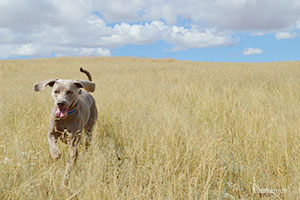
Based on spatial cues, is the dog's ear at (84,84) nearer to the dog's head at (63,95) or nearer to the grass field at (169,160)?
the dog's head at (63,95)

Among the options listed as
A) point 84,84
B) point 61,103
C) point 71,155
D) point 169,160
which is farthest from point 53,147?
point 169,160

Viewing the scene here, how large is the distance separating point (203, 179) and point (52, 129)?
1951 mm

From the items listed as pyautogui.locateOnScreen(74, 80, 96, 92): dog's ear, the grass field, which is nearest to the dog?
pyautogui.locateOnScreen(74, 80, 96, 92): dog's ear

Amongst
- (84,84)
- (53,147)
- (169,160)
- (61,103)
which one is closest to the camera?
(169,160)

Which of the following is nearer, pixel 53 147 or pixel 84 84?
pixel 53 147

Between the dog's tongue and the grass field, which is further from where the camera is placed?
the dog's tongue

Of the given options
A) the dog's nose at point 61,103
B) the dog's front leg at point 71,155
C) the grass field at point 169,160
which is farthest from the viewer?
the dog's nose at point 61,103

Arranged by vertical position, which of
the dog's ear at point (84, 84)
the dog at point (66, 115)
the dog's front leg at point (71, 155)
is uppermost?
the dog's ear at point (84, 84)

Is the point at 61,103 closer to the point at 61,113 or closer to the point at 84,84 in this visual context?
the point at 61,113

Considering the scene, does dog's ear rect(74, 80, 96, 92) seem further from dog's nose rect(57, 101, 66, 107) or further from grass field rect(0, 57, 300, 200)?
grass field rect(0, 57, 300, 200)

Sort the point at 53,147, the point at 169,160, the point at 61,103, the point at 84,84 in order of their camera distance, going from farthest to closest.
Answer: the point at 84,84 < the point at 53,147 < the point at 61,103 < the point at 169,160

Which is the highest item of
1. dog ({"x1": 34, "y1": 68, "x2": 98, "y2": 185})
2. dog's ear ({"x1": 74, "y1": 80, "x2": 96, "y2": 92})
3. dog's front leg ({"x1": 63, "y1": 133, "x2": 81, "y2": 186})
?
dog's ear ({"x1": 74, "y1": 80, "x2": 96, "y2": 92})

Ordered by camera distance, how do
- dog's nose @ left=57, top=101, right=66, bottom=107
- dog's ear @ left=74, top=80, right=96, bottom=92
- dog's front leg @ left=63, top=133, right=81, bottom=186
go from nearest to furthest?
dog's front leg @ left=63, top=133, right=81, bottom=186 → dog's nose @ left=57, top=101, right=66, bottom=107 → dog's ear @ left=74, top=80, right=96, bottom=92

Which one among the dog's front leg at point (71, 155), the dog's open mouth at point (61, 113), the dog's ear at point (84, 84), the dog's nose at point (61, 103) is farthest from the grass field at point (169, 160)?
the dog's ear at point (84, 84)
